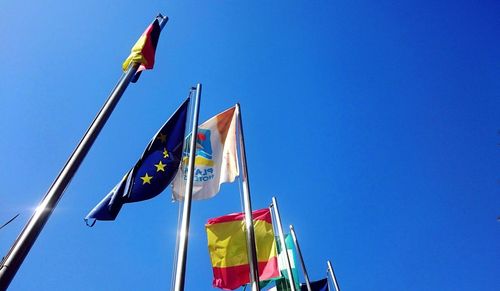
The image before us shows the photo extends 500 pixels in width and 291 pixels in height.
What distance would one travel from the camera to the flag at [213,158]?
29.2 feet

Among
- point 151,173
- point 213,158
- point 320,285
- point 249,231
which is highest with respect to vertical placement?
point 213,158

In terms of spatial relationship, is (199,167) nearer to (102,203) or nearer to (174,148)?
(174,148)

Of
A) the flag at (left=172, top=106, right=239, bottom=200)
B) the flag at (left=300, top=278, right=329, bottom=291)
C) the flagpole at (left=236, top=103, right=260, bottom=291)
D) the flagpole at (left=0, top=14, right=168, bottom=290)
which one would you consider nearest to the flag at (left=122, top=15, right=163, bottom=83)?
the flagpole at (left=0, top=14, right=168, bottom=290)

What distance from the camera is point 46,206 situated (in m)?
4.33

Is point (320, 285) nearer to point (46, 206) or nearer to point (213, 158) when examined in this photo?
point (213, 158)

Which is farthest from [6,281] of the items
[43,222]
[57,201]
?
[57,201]

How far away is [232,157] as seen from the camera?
9.27 m

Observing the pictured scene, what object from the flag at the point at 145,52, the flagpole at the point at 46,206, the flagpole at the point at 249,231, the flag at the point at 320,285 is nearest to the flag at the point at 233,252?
the flagpole at the point at 249,231

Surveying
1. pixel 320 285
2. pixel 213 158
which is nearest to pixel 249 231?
pixel 213 158

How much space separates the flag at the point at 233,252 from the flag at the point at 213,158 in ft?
4.08

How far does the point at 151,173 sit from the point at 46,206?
11.2 feet

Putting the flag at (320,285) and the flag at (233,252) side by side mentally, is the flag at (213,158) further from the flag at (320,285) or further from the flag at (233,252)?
the flag at (320,285)

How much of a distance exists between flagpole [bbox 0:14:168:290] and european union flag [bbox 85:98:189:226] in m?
2.05

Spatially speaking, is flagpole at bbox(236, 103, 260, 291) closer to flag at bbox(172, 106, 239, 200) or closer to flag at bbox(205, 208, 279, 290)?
flag at bbox(172, 106, 239, 200)
